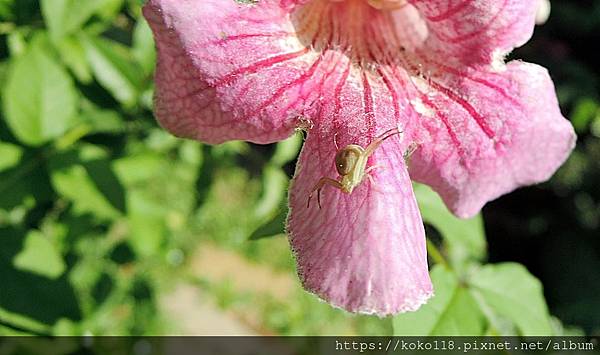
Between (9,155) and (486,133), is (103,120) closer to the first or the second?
(9,155)

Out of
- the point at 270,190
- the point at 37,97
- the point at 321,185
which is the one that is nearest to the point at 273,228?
the point at 321,185

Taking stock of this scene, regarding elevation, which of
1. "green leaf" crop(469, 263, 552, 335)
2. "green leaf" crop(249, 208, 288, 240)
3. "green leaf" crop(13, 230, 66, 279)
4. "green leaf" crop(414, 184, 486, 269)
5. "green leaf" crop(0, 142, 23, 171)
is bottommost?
"green leaf" crop(469, 263, 552, 335)

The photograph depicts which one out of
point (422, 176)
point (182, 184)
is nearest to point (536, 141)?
point (422, 176)

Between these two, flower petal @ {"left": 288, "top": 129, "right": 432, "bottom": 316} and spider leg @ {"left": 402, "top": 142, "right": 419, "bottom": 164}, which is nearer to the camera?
flower petal @ {"left": 288, "top": 129, "right": 432, "bottom": 316}

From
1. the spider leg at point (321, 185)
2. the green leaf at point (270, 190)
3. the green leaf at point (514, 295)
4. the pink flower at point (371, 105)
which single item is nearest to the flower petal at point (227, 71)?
the pink flower at point (371, 105)

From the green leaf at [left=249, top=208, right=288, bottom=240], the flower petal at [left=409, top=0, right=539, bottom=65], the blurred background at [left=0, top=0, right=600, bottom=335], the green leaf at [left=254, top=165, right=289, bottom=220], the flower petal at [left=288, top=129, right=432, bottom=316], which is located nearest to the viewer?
the flower petal at [left=288, top=129, right=432, bottom=316]

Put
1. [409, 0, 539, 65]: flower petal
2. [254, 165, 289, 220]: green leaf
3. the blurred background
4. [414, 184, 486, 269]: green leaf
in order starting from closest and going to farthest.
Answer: [409, 0, 539, 65]: flower petal
the blurred background
[414, 184, 486, 269]: green leaf
[254, 165, 289, 220]: green leaf

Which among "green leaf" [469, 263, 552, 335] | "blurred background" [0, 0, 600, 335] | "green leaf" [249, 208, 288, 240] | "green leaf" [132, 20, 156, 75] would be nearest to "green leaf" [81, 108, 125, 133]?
"blurred background" [0, 0, 600, 335]

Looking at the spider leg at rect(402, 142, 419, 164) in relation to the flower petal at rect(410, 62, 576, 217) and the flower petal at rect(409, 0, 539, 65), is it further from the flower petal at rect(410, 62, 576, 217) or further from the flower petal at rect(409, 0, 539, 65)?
the flower petal at rect(409, 0, 539, 65)
